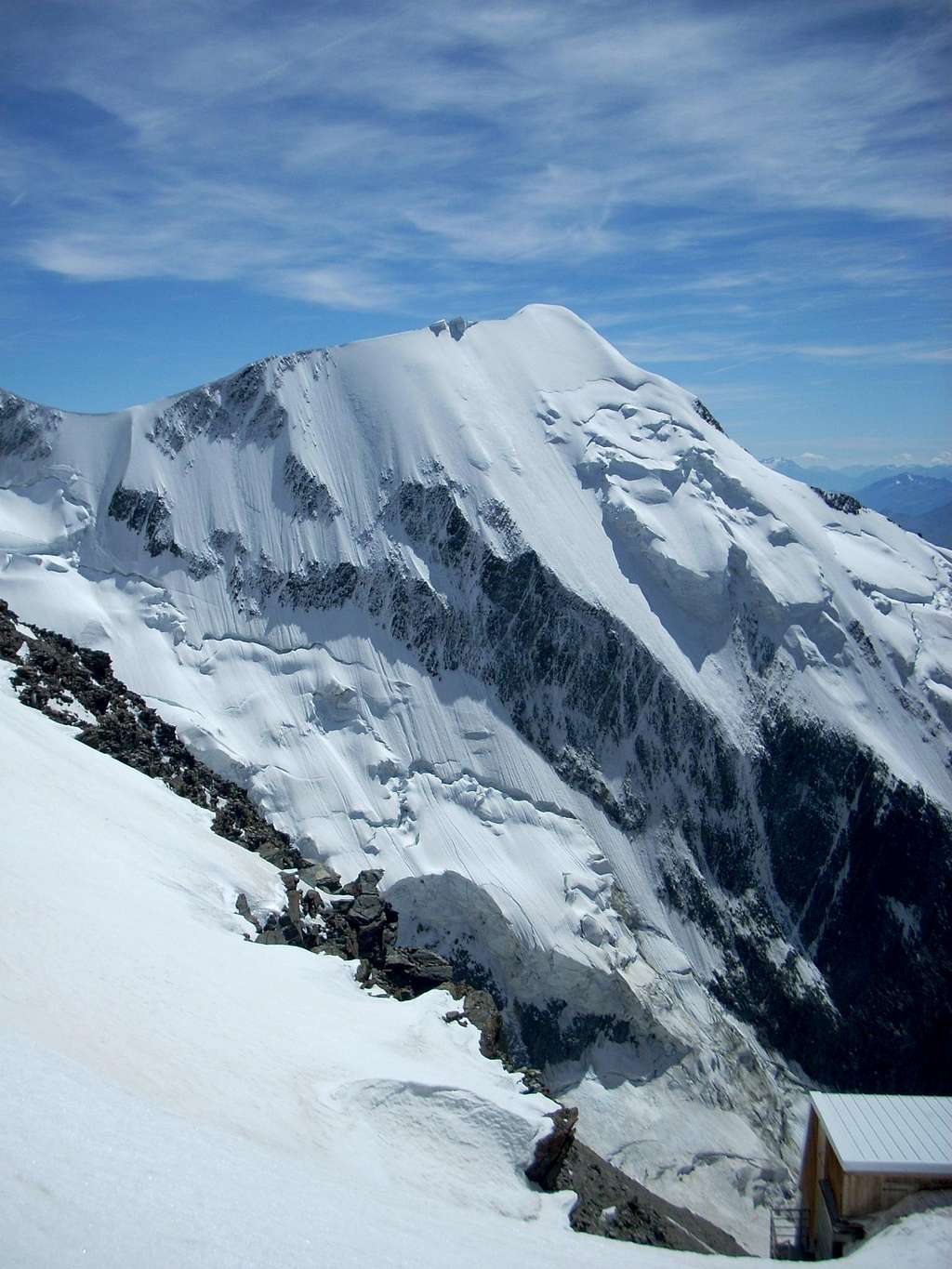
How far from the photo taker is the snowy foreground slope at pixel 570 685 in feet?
168

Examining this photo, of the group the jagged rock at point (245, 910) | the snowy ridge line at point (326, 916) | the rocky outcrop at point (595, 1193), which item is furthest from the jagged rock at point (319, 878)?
the rocky outcrop at point (595, 1193)

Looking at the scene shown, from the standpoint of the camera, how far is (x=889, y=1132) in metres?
20.4

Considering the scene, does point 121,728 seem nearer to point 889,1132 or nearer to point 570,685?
point 889,1132

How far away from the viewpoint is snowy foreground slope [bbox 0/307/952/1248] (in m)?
51.3

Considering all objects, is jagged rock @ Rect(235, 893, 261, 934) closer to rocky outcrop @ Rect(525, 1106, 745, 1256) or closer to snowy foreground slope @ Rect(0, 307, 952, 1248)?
rocky outcrop @ Rect(525, 1106, 745, 1256)

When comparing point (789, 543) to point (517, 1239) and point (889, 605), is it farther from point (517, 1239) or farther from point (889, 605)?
point (517, 1239)

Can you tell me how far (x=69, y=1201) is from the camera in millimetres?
8961

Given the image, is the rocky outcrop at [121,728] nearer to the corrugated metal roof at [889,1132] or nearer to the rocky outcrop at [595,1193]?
the rocky outcrop at [595,1193]

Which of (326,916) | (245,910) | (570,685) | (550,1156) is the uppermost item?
(570,685)

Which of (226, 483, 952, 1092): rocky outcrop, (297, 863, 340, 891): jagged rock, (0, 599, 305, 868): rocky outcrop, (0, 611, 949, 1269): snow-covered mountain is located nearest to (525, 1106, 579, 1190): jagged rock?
(0, 611, 949, 1269): snow-covered mountain

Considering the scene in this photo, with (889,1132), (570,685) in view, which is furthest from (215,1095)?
(570,685)

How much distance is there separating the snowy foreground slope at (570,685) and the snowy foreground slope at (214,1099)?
29286 mm

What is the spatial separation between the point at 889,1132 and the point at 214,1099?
14.9 m

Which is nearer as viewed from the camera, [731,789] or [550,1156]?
[550,1156]
